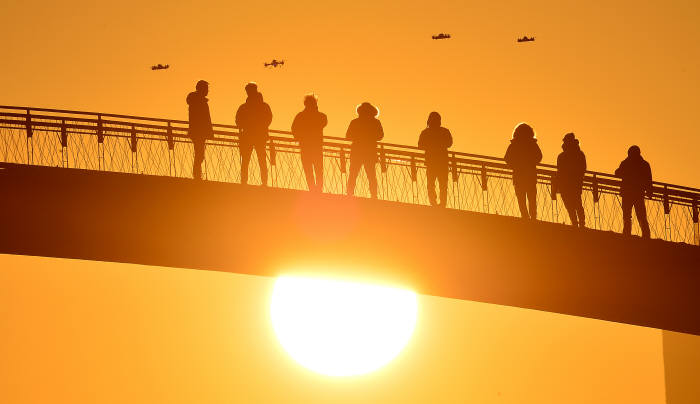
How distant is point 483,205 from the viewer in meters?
32.7

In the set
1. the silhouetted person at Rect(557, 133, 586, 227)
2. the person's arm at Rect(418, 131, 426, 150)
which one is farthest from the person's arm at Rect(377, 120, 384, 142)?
the silhouetted person at Rect(557, 133, 586, 227)

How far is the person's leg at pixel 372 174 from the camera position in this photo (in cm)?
2894

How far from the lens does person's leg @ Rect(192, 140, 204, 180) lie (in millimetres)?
29008

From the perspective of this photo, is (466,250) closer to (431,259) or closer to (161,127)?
(431,259)

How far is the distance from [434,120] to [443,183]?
1.28 meters

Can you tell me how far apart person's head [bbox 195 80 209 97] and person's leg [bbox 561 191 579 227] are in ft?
26.3

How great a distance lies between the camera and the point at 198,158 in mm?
29438

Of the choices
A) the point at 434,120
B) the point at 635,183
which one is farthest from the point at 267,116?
the point at 635,183

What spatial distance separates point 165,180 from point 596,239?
955cm

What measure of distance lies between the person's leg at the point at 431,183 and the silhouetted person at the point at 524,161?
1.65m

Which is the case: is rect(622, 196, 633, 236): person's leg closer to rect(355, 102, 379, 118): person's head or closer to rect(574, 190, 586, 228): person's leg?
rect(574, 190, 586, 228): person's leg

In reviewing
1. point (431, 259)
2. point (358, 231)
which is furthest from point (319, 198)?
point (431, 259)

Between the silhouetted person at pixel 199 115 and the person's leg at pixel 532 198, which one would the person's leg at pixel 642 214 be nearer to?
the person's leg at pixel 532 198

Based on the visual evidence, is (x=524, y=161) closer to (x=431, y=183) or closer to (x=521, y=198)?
(x=521, y=198)
